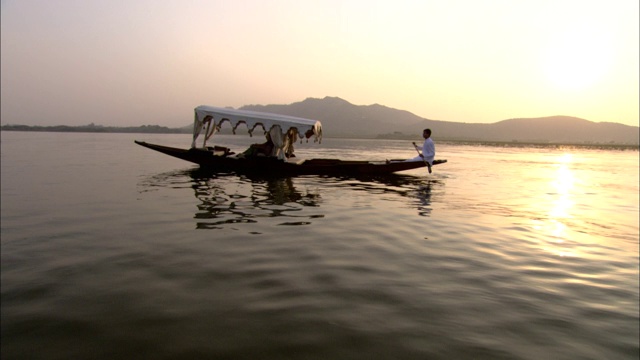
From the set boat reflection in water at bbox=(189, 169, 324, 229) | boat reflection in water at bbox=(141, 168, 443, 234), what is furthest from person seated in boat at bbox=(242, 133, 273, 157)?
boat reflection in water at bbox=(189, 169, 324, 229)

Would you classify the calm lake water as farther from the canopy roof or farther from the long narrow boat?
the canopy roof

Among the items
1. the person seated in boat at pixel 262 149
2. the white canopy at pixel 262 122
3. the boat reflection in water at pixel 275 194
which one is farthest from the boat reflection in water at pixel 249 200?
the white canopy at pixel 262 122

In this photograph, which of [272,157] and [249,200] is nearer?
[249,200]

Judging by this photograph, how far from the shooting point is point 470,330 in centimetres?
415

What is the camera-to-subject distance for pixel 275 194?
45.4 feet

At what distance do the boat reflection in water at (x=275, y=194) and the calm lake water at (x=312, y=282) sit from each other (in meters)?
0.15

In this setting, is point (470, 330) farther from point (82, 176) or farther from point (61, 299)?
point (82, 176)

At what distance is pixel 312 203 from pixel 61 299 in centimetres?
814

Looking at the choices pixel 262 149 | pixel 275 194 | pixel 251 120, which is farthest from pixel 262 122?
pixel 275 194

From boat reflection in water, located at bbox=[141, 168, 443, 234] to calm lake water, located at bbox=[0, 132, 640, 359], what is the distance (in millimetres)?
A: 154

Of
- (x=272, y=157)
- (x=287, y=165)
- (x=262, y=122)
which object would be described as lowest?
(x=287, y=165)

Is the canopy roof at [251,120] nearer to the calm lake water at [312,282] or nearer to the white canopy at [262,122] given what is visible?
the white canopy at [262,122]

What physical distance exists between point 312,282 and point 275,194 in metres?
8.60

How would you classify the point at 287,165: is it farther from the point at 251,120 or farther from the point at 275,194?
the point at 275,194
